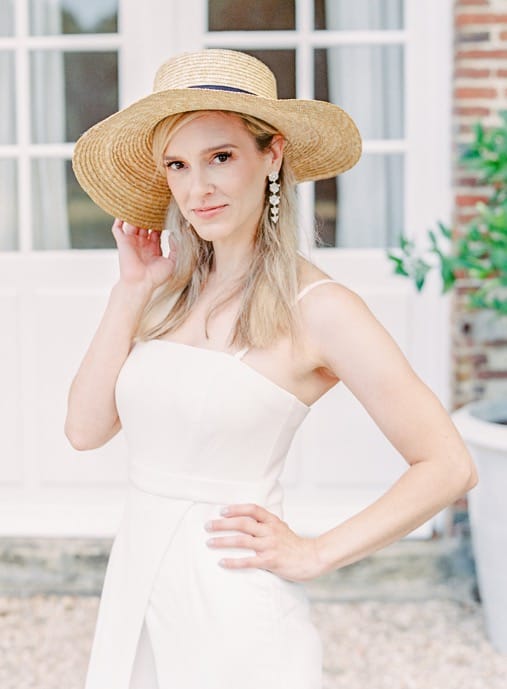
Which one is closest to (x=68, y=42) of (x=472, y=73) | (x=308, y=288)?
(x=472, y=73)

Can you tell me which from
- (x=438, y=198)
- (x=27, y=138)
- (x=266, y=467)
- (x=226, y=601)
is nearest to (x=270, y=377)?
(x=266, y=467)

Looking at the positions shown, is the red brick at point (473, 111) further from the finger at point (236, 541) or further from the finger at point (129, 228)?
the finger at point (236, 541)

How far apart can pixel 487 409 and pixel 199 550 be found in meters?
2.16

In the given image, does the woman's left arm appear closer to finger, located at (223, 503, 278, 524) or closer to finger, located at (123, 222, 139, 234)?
finger, located at (223, 503, 278, 524)

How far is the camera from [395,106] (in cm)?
375

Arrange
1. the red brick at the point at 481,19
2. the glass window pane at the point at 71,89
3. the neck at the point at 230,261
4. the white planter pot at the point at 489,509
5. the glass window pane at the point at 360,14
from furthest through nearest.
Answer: the glass window pane at the point at 71,89 → the glass window pane at the point at 360,14 → the red brick at the point at 481,19 → the white planter pot at the point at 489,509 → the neck at the point at 230,261

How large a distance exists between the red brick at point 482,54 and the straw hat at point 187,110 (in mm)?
1917

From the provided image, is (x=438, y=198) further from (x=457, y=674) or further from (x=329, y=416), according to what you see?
(x=457, y=674)

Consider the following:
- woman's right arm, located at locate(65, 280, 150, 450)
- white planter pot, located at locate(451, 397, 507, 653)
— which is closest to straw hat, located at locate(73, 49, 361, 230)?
woman's right arm, located at locate(65, 280, 150, 450)

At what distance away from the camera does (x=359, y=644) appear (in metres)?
3.43

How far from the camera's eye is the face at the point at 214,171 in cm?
154

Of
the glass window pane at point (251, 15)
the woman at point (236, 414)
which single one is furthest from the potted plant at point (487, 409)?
the woman at point (236, 414)

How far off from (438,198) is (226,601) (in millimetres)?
2534

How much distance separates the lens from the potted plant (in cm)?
315
